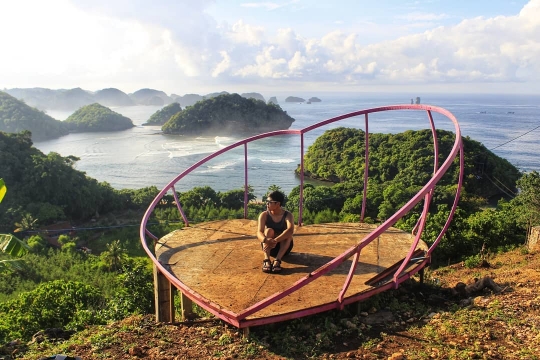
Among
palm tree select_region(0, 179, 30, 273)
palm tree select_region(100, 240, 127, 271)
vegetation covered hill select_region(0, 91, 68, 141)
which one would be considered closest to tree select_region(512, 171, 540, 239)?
palm tree select_region(0, 179, 30, 273)

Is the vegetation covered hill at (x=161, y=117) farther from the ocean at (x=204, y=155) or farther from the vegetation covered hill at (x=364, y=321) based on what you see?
the vegetation covered hill at (x=364, y=321)

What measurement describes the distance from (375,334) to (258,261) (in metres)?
2.12

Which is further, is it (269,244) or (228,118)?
(228,118)

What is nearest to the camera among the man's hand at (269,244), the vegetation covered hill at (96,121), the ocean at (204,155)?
the man's hand at (269,244)

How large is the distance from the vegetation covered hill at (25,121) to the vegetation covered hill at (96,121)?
10.2 meters

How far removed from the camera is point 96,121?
477 ft

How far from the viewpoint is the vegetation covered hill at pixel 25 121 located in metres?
120

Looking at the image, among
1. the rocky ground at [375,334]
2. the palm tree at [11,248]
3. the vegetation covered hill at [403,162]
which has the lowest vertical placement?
the vegetation covered hill at [403,162]

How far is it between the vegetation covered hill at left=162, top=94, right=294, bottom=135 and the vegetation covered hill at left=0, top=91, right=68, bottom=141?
31953 mm

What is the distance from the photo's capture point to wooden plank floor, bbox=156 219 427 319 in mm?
5898

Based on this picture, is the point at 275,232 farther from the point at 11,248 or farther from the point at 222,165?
the point at 222,165

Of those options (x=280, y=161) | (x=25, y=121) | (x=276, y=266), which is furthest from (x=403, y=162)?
(x=25, y=121)

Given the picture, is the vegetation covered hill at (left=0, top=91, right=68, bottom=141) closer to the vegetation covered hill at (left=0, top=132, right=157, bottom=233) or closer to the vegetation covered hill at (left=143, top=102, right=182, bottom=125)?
the vegetation covered hill at (left=143, top=102, right=182, bottom=125)

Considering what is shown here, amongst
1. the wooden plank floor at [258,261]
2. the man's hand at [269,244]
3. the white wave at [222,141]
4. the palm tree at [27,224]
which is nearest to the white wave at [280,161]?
the white wave at [222,141]
